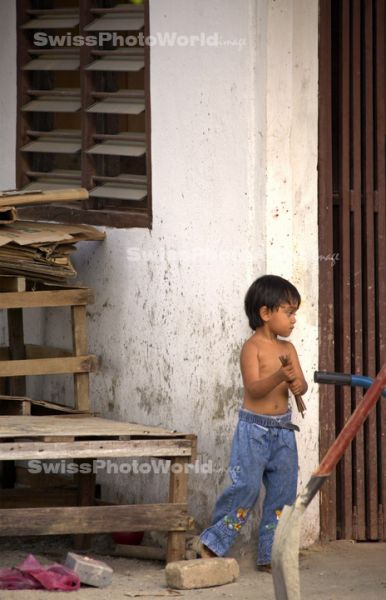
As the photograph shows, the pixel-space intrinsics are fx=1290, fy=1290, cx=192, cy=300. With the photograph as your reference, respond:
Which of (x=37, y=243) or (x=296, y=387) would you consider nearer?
(x=296, y=387)

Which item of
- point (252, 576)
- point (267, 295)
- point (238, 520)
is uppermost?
point (267, 295)

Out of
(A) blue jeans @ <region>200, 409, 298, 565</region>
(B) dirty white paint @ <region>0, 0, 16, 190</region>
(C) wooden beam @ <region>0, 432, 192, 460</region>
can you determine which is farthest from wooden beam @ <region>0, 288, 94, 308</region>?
(B) dirty white paint @ <region>0, 0, 16, 190</region>

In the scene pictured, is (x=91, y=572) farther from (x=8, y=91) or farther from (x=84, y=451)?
(x=8, y=91)

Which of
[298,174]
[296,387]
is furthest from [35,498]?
[298,174]

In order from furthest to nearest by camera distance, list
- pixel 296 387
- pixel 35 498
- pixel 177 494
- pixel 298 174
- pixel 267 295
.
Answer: pixel 35 498 → pixel 298 174 → pixel 177 494 → pixel 267 295 → pixel 296 387

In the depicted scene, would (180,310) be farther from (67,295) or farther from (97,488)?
(97,488)

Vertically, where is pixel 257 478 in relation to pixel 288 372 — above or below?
below

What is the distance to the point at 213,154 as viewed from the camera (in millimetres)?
6246

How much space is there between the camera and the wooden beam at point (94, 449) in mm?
5656

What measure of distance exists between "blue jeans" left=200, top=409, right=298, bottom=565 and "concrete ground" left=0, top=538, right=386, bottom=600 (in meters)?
0.23

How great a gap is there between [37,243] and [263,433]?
4.92 feet

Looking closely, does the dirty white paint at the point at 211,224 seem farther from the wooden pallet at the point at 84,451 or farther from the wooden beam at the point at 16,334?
the wooden beam at the point at 16,334

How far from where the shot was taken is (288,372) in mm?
5523

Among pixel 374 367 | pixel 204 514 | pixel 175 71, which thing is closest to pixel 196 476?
pixel 204 514
